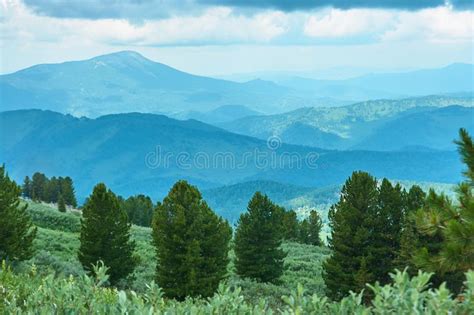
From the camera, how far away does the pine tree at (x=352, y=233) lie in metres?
32.4

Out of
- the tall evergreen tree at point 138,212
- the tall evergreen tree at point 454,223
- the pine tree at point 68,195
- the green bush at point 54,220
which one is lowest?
the tall evergreen tree at point 454,223

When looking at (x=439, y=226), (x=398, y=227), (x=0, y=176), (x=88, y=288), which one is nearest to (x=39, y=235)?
(x=0, y=176)

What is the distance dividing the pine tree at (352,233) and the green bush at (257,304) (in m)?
27.1

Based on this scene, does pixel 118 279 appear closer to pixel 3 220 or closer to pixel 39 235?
pixel 3 220

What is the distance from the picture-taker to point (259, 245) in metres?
41.6

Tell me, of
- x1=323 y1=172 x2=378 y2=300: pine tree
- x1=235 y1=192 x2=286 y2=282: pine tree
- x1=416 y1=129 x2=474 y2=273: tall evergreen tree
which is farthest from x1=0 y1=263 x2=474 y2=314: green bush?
x1=235 y1=192 x2=286 y2=282: pine tree

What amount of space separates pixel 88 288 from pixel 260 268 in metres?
35.5

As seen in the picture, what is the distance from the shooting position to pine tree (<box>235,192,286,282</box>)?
41.0 metres

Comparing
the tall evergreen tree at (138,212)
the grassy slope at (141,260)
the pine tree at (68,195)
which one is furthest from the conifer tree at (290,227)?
the pine tree at (68,195)

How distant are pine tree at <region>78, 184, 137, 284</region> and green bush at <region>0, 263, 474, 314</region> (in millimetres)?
26169

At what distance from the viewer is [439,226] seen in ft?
39.8

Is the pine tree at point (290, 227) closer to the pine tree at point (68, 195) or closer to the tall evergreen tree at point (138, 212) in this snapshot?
the tall evergreen tree at point (138, 212)

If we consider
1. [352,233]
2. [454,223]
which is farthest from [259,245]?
[454,223]

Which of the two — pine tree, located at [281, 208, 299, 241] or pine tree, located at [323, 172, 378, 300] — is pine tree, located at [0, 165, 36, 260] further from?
pine tree, located at [281, 208, 299, 241]
